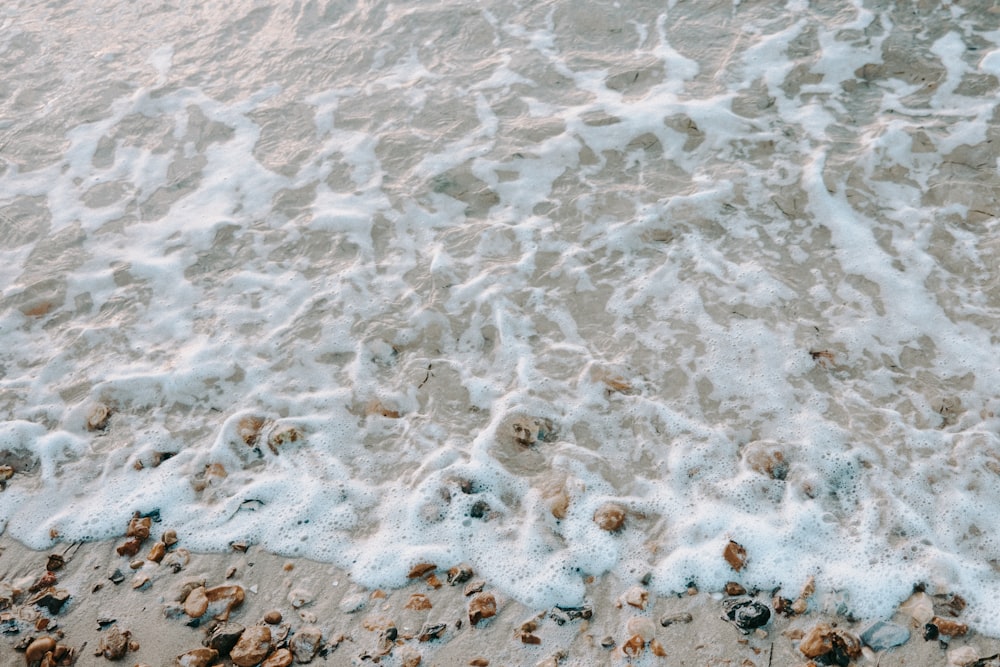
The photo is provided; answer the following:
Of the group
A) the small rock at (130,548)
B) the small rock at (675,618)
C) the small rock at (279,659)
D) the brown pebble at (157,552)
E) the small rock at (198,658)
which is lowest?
the small rock at (675,618)

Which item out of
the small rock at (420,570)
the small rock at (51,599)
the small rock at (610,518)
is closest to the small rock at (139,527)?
the small rock at (51,599)

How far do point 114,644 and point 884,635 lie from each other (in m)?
2.58

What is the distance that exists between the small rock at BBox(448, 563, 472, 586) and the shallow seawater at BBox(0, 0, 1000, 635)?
35 millimetres

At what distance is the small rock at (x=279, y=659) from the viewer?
260 centimetres

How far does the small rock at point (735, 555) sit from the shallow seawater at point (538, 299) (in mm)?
28

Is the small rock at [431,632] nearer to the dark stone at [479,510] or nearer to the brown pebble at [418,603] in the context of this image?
the brown pebble at [418,603]

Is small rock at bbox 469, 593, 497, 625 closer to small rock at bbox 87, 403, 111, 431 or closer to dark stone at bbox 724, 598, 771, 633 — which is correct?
dark stone at bbox 724, 598, 771, 633

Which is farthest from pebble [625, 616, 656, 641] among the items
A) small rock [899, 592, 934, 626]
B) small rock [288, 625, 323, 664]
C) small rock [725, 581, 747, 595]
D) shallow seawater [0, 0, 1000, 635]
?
small rock [288, 625, 323, 664]

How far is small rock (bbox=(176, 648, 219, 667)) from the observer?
261 centimetres

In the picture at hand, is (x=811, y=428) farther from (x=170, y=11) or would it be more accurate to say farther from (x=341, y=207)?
(x=170, y=11)

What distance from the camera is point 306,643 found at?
105 inches

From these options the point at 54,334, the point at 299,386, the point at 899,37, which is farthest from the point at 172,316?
the point at 899,37

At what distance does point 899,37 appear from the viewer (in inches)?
203

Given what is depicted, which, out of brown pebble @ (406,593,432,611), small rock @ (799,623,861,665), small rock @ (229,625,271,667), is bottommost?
small rock @ (799,623,861,665)
